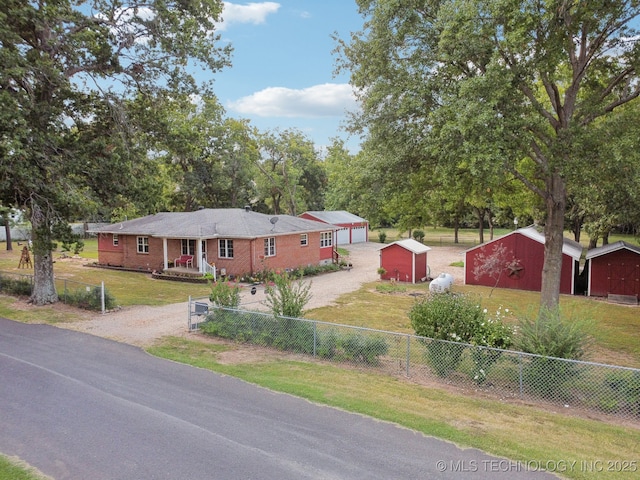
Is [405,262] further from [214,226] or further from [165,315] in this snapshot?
[165,315]

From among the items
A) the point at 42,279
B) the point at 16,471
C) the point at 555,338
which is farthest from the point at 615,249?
the point at 42,279

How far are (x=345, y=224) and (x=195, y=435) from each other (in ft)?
145

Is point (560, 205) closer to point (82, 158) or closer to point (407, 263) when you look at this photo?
point (407, 263)

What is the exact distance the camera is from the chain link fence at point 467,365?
8102mm

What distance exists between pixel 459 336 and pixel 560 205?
859 cm

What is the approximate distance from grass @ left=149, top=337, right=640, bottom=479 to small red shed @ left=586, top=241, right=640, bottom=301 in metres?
18.3

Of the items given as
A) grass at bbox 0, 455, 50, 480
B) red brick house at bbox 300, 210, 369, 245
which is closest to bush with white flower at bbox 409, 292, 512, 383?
grass at bbox 0, 455, 50, 480

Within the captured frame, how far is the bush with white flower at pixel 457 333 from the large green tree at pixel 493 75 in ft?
10.8

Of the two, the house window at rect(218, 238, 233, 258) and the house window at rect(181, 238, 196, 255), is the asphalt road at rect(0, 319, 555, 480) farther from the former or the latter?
the house window at rect(181, 238, 196, 255)

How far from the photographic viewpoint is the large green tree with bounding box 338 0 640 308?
12000mm

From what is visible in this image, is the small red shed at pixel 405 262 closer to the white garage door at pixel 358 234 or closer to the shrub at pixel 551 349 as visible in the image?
the shrub at pixel 551 349

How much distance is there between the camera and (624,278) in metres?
22.2

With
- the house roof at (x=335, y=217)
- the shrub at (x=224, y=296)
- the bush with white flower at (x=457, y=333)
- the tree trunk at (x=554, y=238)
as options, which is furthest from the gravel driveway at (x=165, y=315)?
the house roof at (x=335, y=217)

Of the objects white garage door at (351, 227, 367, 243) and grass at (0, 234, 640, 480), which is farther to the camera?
white garage door at (351, 227, 367, 243)
